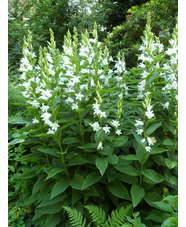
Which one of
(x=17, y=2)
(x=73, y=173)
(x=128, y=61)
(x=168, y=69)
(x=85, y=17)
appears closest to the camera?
(x=168, y=69)

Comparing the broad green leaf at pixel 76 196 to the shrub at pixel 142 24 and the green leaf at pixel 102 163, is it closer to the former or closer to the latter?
the green leaf at pixel 102 163

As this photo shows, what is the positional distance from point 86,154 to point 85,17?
6.63 m

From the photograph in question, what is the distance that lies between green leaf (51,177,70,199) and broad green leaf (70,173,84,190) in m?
0.05

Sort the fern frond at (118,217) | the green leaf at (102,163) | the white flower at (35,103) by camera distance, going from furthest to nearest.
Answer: the white flower at (35,103), the green leaf at (102,163), the fern frond at (118,217)

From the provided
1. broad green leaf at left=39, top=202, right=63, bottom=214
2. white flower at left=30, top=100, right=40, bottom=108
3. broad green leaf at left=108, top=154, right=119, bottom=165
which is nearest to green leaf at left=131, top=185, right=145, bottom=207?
broad green leaf at left=108, top=154, right=119, bottom=165

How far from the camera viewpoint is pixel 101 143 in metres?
1.58

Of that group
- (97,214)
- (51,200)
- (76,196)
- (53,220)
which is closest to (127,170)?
(97,214)

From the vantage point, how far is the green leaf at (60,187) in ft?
5.29

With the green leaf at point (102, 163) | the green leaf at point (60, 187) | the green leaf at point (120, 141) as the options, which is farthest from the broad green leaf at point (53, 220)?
the green leaf at point (120, 141)

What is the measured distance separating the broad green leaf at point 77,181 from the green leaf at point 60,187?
0.17ft

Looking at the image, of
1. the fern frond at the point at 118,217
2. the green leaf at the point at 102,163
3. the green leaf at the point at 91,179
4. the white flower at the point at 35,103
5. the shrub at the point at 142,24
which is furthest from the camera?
the shrub at the point at 142,24

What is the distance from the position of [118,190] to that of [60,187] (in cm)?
47
